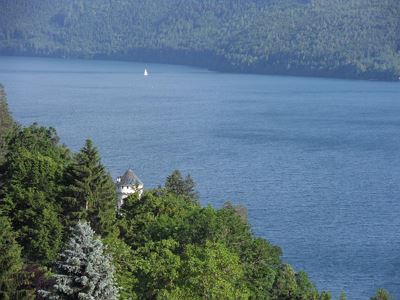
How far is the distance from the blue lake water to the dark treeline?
15818mm

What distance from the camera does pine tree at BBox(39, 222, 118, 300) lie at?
17.1 meters

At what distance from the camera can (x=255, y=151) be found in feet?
330

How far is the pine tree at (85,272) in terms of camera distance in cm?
1709

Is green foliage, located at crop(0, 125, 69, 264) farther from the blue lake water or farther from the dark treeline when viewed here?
the blue lake water

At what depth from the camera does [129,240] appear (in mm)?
33125

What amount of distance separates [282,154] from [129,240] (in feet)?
218

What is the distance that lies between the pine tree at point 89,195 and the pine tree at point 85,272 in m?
14.0

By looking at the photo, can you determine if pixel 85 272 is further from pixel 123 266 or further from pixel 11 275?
pixel 123 266

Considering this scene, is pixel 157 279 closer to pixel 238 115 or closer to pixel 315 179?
pixel 315 179

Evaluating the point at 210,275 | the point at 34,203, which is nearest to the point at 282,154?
the point at 34,203

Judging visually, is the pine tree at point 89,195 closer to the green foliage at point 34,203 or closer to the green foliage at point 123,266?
the green foliage at point 34,203

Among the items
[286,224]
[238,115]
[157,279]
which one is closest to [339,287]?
[286,224]

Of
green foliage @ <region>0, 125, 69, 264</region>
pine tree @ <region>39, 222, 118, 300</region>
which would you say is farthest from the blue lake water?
pine tree @ <region>39, 222, 118, 300</region>

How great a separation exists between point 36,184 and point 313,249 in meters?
26.8
